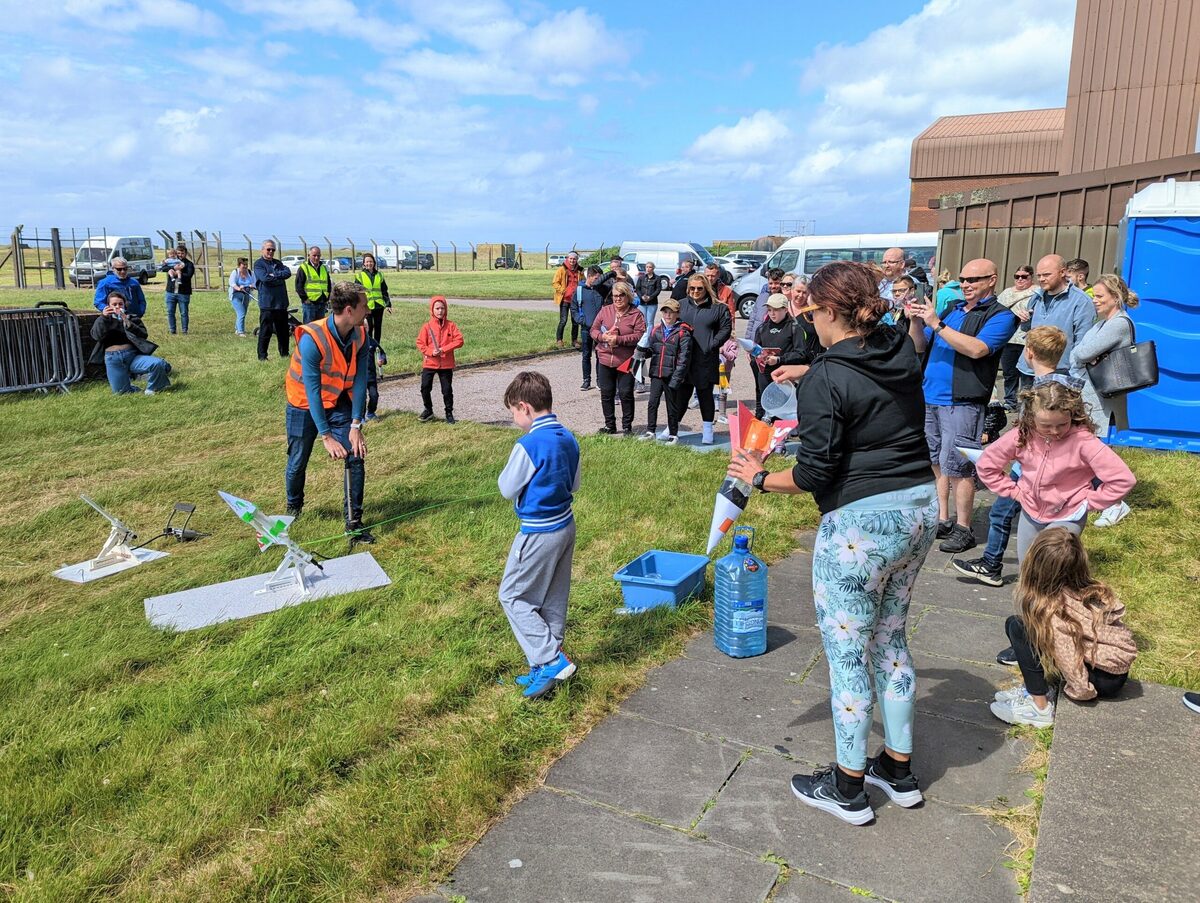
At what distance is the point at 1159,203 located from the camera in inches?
344

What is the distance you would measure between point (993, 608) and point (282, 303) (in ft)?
43.3

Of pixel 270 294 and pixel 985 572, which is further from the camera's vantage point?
pixel 270 294

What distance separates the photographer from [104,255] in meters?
33.7

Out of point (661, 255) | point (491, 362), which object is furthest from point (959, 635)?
point (661, 255)

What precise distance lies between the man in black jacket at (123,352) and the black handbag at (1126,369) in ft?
38.7

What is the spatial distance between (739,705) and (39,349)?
1256 cm

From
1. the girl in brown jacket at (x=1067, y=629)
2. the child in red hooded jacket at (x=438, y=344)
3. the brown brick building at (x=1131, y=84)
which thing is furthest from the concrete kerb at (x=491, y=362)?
the girl in brown jacket at (x=1067, y=629)

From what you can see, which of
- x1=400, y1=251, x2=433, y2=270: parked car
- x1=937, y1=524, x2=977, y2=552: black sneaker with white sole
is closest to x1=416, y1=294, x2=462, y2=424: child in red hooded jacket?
x1=937, y1=524, x2=977, y2=552: black sneaker with white sole

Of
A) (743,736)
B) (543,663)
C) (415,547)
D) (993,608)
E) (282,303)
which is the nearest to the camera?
(743,736)

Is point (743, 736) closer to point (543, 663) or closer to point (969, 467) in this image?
point (543, 663)

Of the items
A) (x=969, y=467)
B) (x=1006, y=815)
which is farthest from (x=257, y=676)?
(x=969, y=467)

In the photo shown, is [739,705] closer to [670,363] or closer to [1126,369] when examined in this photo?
[1126,369]

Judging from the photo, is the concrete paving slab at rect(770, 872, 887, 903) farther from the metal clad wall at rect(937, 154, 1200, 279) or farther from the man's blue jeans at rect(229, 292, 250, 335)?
the man's blue jeans at rect(229, 292, 250, 335)

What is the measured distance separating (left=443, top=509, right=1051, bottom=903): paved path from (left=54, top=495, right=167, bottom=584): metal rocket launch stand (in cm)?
420
